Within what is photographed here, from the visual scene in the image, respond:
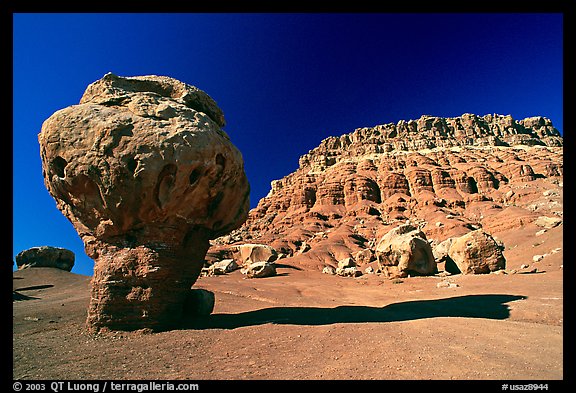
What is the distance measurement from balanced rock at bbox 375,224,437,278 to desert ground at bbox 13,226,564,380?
9.46m

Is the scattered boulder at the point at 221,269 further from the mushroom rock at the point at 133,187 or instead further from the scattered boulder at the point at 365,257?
the mushroom rock at the point at 133,187

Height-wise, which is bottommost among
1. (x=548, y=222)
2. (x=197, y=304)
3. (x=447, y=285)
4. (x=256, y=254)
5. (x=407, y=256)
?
(x=447, y=285)

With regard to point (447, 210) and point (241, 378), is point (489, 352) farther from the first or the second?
point (447, 210)

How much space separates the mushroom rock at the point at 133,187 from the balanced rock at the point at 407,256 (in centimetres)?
1832

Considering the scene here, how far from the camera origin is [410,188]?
75250 millimetres

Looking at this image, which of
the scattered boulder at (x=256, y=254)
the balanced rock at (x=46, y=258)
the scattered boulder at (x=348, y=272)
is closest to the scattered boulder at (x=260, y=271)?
the scattered boulder at (x=348, y=272)

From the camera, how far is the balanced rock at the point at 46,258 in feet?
95.2

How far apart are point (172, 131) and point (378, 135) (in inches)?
4320

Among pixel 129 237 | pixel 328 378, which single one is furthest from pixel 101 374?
pixel 129 237

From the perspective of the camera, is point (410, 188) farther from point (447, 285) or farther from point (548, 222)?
point (447, 285)

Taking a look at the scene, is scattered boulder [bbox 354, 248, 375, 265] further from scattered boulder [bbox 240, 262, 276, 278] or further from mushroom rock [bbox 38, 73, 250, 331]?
mushroom rock [bbox 38, 73, 250, 331]

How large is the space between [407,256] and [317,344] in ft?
60.7

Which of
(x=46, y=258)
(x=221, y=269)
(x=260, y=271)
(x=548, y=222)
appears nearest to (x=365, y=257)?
(x=260, y=271)

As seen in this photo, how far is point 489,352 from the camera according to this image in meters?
6.34
